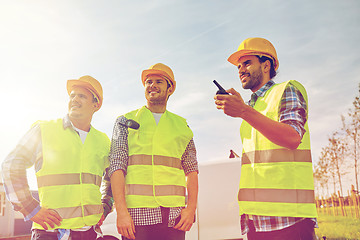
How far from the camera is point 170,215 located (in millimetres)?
2953

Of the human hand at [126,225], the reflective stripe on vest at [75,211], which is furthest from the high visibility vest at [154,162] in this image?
the reflective stripe on vest at [75,211]

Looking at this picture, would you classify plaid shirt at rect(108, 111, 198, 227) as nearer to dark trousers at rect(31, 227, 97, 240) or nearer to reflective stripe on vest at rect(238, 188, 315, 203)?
dark trousers at rect(31, 227, 97, 240)

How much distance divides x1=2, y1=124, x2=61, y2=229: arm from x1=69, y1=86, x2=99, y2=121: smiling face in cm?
62

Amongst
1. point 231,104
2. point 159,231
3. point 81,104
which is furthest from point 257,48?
point 81,104

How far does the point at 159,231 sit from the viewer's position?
2854mm

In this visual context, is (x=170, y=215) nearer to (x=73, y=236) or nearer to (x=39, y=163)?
(x=73, y=236)

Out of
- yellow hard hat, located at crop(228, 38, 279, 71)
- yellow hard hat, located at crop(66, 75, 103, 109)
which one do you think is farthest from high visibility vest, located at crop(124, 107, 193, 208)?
yellow hard hat, located at crop(228, 38, 279, 71)

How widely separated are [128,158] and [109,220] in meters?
3.76

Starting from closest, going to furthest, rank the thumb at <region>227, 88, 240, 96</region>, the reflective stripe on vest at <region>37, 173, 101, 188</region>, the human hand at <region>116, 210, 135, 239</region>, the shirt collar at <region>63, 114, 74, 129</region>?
the thumb at <region>227, 88, 240, 96</region> → the human hand at <region>116, 210, 135, 239</region> → the reflective stripe on vest at <region>37, 173, 101, 188</region> → the shirt collar at <region>63, 114, 74, 129</region>

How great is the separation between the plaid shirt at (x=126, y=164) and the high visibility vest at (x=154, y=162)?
0.14 feet

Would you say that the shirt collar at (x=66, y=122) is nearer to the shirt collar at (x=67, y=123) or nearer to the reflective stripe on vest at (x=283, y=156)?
the shirt collar at (x=67, y=123)

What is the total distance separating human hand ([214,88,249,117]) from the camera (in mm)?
2418

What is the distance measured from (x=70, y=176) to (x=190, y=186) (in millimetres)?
1180

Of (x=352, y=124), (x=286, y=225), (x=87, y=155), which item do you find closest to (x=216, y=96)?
(x=286, y=225)
